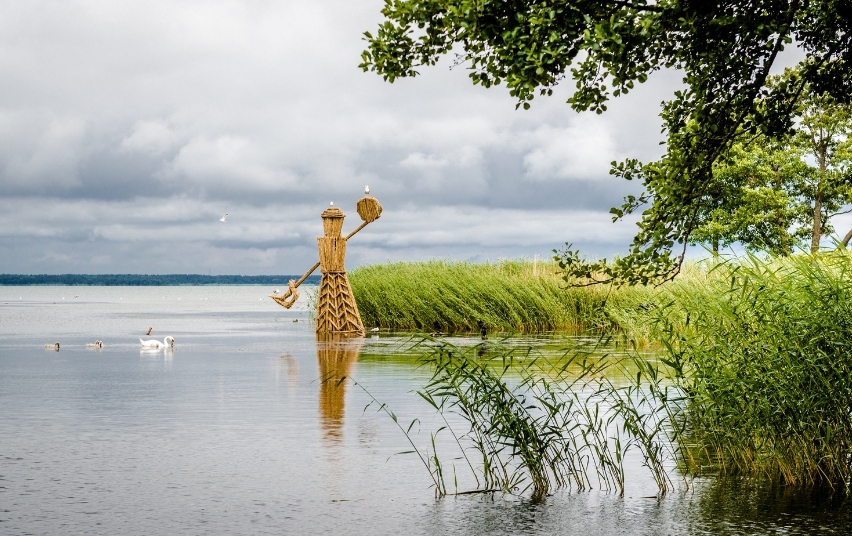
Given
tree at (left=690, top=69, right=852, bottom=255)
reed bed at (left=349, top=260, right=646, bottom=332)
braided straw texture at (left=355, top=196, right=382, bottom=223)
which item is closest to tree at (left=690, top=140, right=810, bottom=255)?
tree at (left=690, top=69, right=852, bottom=255)

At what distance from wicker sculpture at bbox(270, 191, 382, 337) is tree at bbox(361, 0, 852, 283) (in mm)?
16136

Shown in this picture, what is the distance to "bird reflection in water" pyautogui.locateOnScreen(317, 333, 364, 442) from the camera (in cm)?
1233

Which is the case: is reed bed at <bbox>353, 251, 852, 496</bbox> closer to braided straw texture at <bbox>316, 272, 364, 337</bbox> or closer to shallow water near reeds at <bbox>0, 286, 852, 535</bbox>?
shallow water near reeds at <bbox>0, 286, 852, 535</bbox>

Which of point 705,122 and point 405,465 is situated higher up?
point 705,122

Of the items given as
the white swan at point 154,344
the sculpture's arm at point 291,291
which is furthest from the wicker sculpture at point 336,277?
the white swan at point 154,344

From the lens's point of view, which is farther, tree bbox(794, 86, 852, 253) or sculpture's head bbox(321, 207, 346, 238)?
tree bbox(794, 86, 852, 253)

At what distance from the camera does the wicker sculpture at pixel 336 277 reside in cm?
2662

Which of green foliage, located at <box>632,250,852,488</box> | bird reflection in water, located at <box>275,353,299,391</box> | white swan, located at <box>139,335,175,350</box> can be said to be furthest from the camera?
white swan, located at <box>139,335,175,350</box>

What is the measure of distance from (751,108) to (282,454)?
18.8 feet

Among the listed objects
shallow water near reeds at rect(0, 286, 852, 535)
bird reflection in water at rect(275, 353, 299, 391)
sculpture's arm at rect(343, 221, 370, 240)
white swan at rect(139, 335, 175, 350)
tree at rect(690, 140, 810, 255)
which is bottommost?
shallow water near reeds at rect(0, 286, 852, 535)

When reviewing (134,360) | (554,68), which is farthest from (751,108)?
(134,360)

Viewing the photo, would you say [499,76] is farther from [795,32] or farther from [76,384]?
[76,384]

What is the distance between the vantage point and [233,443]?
36.1 feet

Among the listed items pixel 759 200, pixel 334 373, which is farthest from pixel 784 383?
pixel 759 200
